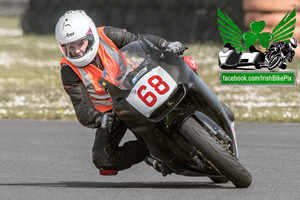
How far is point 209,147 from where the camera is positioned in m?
6.61

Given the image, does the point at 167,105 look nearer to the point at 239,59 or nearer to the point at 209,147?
the point at 209,147

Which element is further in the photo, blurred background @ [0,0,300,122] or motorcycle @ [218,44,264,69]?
motorcycle @ [218,44,264,69]

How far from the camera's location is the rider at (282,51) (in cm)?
1809

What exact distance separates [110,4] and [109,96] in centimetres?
1960

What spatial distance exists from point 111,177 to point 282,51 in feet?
37.7

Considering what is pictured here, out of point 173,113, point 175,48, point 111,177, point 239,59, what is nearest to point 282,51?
point 239,59

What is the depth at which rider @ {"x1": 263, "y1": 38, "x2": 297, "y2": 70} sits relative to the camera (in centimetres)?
1809

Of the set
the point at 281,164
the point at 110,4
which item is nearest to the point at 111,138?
the point at 281,164

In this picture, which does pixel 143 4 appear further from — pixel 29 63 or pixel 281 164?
pixel 281 164

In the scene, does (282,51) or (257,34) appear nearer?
(282,51)

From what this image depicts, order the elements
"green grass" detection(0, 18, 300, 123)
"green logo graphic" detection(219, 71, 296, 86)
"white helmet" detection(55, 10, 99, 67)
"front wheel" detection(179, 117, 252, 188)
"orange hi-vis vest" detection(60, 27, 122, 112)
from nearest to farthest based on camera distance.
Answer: "front wheel" detection(179, 117, 252, 188), "white helmet" detection(55, 10, 99, 67), "orange hi-vis vest" detection(60, 27, 122, 112), "green grass" detection(0, 18, 300, 123), "green logo graphic" detection(219, 71, 296, 86)

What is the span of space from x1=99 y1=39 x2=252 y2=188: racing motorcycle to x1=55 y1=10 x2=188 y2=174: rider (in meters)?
0.25

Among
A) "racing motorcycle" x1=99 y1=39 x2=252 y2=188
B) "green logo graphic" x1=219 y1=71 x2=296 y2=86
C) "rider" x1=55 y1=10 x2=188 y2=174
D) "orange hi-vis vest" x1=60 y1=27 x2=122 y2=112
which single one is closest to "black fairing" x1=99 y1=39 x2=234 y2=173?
"racing motorcycle" x1=99 y1=39 x2=252 y2=188

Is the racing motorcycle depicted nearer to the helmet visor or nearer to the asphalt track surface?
the asphalt track surface
